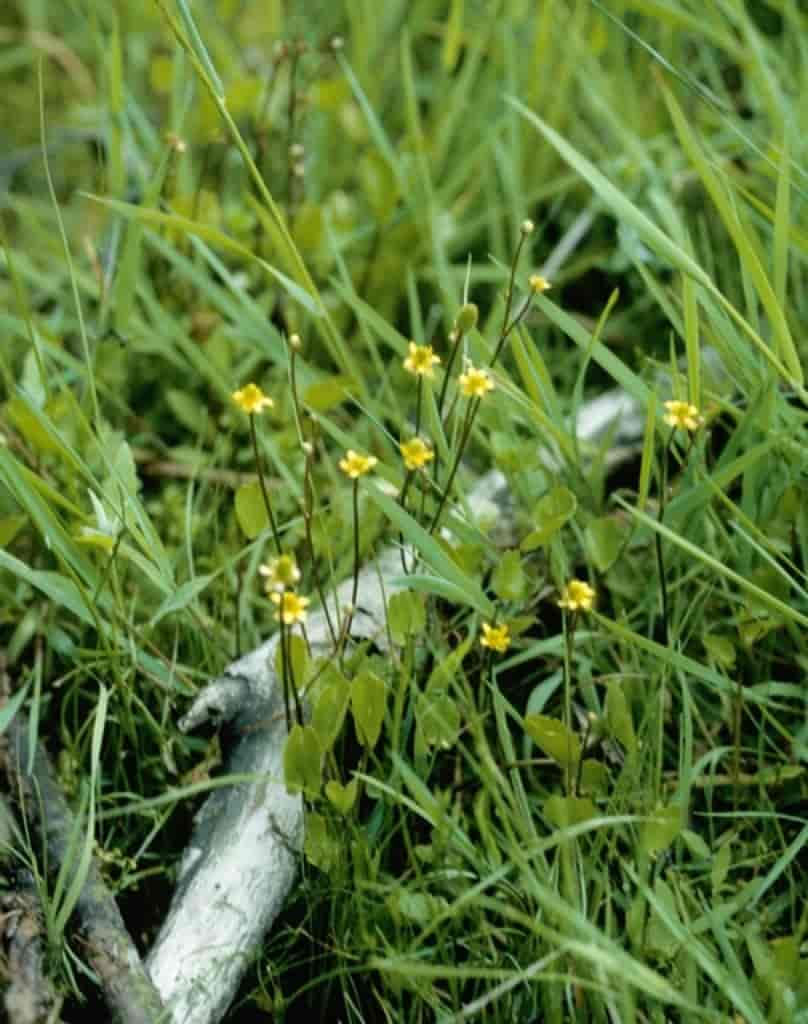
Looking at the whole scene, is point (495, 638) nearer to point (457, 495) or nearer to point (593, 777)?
point (593, 777)

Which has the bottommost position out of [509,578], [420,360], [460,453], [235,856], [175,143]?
[235,856]

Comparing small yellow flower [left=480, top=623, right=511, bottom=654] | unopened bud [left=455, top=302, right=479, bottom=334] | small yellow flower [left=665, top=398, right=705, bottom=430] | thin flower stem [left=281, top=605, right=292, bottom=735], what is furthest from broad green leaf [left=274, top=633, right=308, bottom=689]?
small yellow flower [left=665, top=398, right=705, bottom=430]

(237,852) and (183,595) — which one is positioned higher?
(183,595)

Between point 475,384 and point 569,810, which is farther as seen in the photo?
point 475,384

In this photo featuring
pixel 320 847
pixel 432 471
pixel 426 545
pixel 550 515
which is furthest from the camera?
pixel 432 471

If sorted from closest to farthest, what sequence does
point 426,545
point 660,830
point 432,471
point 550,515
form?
point 660,830 < point 426,545 < point 550,515 < point 432,471

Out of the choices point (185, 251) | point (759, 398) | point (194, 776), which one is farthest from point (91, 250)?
point (759, 398)

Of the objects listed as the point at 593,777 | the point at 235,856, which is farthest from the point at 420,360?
the point at 235,856

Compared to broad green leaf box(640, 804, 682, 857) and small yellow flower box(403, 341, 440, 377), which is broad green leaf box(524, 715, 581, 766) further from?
small yellow flower box(403, 341, 440, 377)
